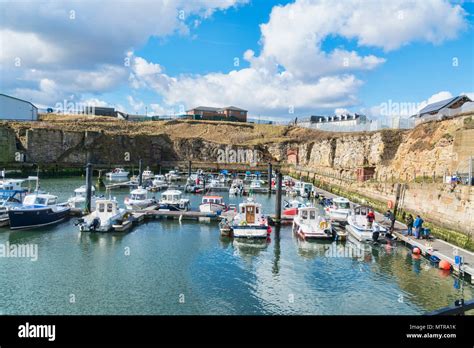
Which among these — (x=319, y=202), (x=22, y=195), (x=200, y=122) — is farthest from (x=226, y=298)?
(x=200, y=122)

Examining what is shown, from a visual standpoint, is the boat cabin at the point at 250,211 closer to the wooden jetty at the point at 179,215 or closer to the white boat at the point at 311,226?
the white boat at the point at 311,226

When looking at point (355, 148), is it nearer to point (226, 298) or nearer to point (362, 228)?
point (362, 228)

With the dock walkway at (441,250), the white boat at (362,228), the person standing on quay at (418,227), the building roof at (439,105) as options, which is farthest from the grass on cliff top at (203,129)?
the dock walkway at (441,250)

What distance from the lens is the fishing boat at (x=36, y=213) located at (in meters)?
30.2

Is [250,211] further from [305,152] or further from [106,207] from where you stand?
[305,152]

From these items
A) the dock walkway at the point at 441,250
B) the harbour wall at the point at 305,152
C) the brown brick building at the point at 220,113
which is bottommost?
the dock walkway at the point at 441,250

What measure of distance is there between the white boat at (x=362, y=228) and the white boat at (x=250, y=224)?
6.49 metres

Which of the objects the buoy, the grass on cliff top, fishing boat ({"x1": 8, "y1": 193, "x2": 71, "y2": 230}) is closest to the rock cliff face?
the grass on cliff top

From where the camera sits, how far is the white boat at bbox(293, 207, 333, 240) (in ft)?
95.1

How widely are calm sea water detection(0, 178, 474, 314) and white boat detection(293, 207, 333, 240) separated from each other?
1.21 metres

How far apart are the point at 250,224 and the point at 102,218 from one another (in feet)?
38.2

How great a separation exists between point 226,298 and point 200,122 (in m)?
117
